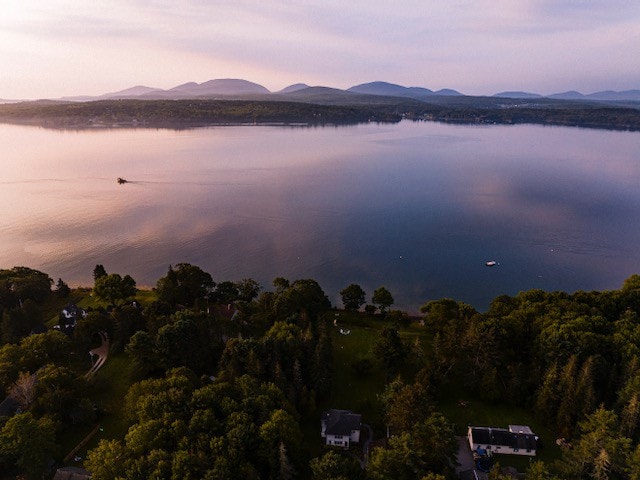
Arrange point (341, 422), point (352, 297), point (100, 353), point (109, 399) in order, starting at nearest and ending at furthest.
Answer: point (341, 422)
point (109, 399)
point (100, 353)
point (352, 297)

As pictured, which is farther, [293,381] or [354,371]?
[354,371]

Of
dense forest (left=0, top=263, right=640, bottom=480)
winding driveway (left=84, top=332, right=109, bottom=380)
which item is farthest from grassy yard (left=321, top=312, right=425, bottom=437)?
winding driveway (left=84, top=332, right=109, bottom=380)

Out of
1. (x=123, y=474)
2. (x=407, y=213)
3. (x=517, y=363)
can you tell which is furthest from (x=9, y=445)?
(x=407, y=213)

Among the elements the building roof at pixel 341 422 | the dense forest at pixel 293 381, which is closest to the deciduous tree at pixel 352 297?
the dense forest at pixel 293 381

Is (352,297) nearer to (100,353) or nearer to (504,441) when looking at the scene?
(504,441)

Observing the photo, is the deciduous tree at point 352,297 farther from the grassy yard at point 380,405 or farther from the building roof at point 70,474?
the building roof at point 70,474

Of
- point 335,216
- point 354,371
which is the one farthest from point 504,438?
point 335,216

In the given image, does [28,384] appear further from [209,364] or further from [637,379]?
[637,379]
